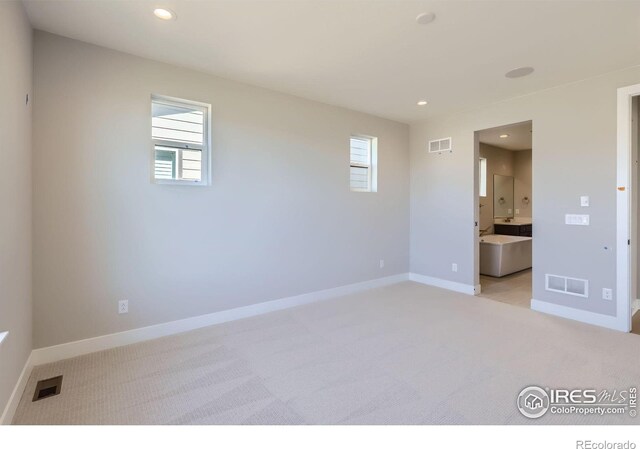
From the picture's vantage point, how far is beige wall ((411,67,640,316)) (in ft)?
10.6

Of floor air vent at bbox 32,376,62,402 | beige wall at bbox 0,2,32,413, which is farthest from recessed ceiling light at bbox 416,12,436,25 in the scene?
floor air vent at bbox 32,376,62,402

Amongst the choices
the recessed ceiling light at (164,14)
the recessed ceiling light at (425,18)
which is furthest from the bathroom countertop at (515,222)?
the recessed ceiling light at (164,14)

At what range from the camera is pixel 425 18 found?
89.6 inches

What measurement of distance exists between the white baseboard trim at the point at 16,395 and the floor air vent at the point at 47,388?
0.27 feet

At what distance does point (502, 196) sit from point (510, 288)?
3.48 meters

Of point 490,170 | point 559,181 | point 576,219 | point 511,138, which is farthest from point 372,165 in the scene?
point 490,170

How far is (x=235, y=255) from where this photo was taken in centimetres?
347

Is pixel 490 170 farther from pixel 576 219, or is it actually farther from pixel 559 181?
pixel 576 219

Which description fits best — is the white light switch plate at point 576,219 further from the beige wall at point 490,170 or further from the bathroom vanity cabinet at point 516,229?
the bathroom vanity cabinet at point 516,229

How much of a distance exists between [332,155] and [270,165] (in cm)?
101
